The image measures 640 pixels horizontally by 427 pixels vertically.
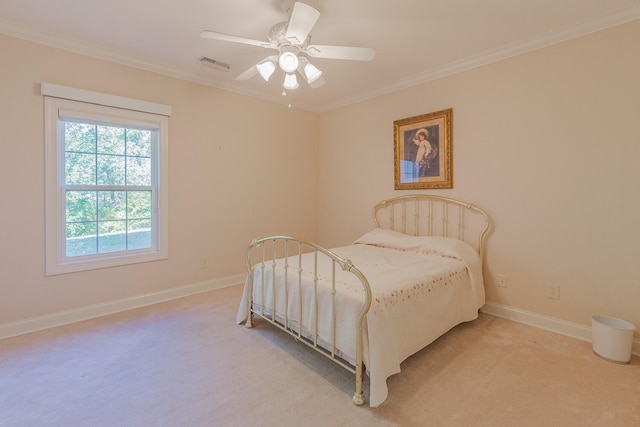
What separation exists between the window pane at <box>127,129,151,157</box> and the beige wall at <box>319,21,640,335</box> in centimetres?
301

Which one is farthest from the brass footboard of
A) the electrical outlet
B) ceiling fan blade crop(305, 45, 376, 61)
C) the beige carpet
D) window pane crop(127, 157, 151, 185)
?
the electrical outlet

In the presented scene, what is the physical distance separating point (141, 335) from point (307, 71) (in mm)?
2513

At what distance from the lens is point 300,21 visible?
1848mm

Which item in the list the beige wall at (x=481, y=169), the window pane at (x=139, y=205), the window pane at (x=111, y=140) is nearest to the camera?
the beige wall at (x=481, y=169)

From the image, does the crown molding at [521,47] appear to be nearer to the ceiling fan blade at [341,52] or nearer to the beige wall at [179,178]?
the ceiling fan blade at [341,52]

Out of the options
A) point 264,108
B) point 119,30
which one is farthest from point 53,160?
point 264,108

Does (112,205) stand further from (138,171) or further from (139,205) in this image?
(138,171)

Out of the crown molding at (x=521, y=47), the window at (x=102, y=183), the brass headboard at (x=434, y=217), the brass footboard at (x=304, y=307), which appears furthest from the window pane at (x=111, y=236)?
the crown molding at (x=521, y=47)

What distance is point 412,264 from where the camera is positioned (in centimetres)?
254

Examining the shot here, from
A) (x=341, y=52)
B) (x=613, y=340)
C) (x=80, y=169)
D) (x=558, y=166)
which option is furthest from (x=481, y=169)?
(x=80, y=169)

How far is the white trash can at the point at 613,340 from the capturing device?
2.10 metres

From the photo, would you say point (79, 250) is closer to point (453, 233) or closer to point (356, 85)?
point (356, 85)

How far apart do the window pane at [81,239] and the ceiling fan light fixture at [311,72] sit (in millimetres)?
2460

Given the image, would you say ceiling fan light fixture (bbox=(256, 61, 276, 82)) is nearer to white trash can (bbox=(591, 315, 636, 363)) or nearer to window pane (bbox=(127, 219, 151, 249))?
window pane (bbox=(127, 219, 151, 249))
